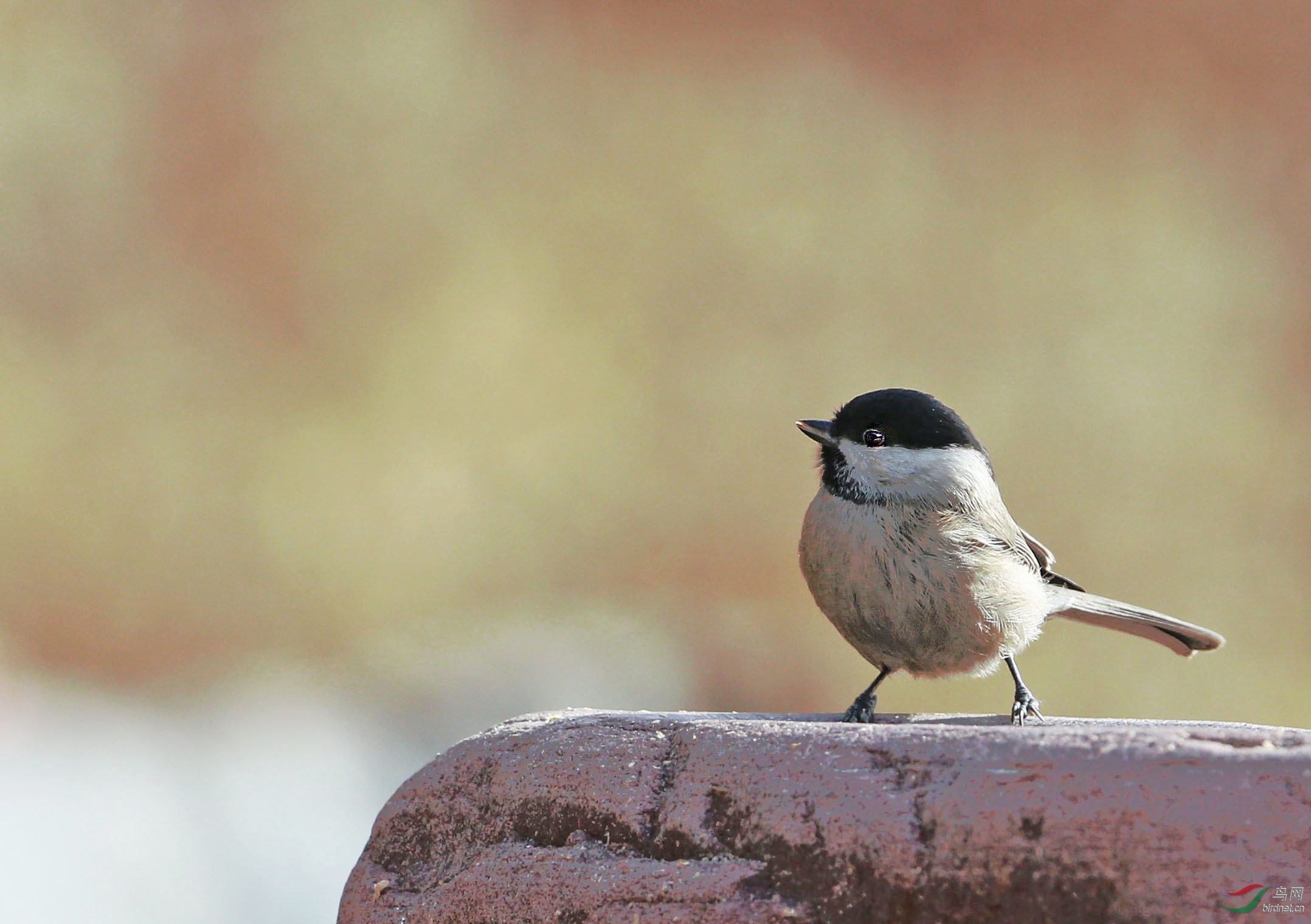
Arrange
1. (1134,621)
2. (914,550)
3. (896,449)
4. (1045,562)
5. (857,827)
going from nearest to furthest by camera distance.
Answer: (857,827) < (914,550) < (896,449) < (1045,562) < (1134,621)

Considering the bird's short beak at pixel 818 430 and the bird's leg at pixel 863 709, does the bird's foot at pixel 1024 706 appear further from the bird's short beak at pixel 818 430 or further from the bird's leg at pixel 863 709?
the bird's short beak at pixel 818 430

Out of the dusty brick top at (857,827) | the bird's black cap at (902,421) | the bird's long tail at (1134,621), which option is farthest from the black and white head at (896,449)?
A: the dusty brick top at (857,827)

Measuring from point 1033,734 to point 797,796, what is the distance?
1.00 ft

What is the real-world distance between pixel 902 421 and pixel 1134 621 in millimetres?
1037

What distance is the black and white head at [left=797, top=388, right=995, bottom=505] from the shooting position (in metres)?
2.40

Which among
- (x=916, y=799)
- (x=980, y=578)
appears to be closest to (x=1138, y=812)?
(x=916, y=799)

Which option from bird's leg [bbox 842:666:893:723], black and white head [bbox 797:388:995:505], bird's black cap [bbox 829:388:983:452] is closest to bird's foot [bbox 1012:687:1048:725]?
bird's leg [bbox 842:666:893:723]

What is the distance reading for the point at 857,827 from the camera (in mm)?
1369

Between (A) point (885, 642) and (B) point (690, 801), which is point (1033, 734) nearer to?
(B) point (690, 801)

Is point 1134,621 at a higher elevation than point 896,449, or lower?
lower

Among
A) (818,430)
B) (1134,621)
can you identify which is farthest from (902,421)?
(1134,621)

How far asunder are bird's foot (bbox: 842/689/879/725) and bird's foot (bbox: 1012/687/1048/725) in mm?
301

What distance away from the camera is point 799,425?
8.30ft

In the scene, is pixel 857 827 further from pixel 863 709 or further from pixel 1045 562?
pixel 1045 562
